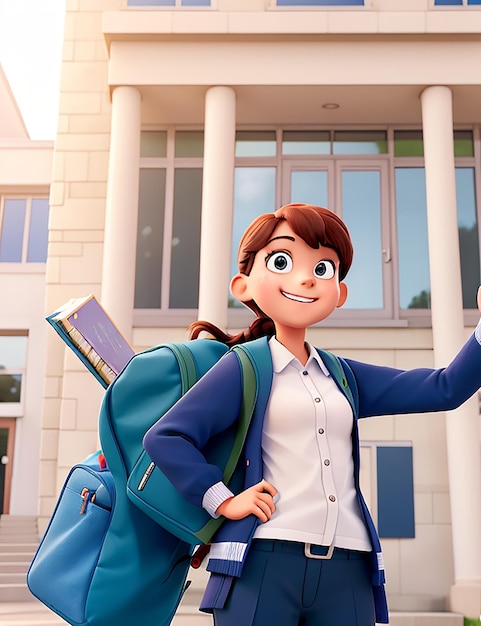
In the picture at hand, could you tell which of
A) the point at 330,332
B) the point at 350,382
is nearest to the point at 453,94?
the point at 330,332

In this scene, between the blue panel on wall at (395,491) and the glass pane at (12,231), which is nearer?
the blue panel on wall at (395,491)

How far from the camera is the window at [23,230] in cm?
1259

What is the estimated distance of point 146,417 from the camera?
6.34ft

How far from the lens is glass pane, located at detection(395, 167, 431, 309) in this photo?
29.4ft

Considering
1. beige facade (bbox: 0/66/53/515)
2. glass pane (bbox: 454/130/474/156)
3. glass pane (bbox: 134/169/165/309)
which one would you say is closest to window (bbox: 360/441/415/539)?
glass pane (bbox: 134/169/165/309)

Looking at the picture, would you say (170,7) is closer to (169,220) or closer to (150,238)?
(169,220)

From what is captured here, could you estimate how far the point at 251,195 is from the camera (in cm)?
932

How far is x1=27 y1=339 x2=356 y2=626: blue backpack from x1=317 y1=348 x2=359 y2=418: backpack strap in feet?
0.69

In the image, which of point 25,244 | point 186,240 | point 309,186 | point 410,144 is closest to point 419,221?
point 410,144

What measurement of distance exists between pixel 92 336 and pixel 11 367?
34.2ft

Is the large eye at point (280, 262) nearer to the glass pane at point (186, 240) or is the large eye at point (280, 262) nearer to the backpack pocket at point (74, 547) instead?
the backpack pocket at point (74, 547)

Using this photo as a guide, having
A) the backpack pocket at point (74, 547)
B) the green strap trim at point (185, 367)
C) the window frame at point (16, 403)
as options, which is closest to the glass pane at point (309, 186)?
the window frame at point (16, 403)

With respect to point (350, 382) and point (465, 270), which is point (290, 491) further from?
point (465, 270)

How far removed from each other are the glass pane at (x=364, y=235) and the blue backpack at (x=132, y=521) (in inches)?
276
